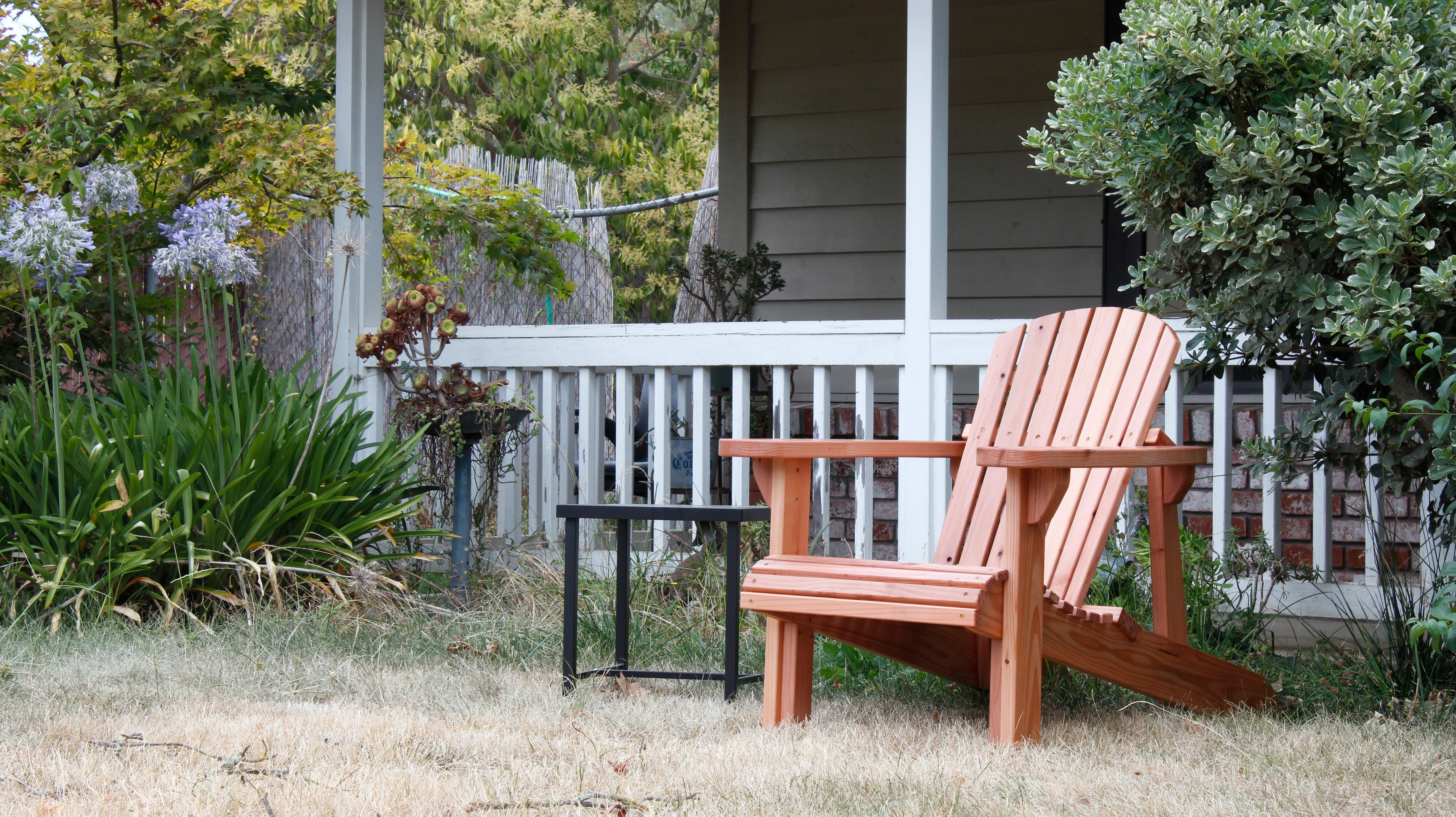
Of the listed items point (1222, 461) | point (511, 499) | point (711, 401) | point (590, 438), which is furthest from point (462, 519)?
point (1222, 461)

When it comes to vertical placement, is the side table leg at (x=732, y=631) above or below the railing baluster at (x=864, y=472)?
below

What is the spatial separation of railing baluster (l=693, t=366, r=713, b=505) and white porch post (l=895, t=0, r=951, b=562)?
68cm

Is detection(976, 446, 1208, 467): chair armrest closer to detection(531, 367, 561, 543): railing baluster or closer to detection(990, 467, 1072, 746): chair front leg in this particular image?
detection(990, 467, 1072, 746): chair front leg

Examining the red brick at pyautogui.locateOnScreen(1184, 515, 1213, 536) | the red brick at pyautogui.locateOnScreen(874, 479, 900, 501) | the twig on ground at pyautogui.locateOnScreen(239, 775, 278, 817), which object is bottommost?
the twig on ground at pyautogui.locateOnScreen(239, 775, 278, 817)

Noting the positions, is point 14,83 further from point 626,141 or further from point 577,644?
point 626,141

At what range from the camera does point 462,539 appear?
416cm

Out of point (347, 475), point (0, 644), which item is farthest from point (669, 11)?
point (0, 644)

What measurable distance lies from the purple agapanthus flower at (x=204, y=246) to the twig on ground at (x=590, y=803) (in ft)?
7.98

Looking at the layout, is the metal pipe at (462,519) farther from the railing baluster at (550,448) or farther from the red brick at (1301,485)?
the red brick at (1301,485)

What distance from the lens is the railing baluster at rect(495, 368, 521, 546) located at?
15.0 feet

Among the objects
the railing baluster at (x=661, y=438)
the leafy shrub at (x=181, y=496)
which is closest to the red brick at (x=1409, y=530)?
the railing baluster at (x=661, y=438)

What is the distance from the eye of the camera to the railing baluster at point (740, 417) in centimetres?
419

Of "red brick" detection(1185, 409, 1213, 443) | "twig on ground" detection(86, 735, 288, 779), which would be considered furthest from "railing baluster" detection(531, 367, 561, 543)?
"red brick" detection(1185, 409, 1213, 443)

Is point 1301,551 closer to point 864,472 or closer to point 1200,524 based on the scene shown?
point 1200,524
